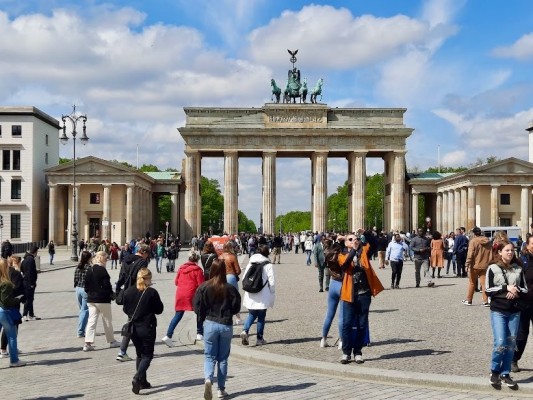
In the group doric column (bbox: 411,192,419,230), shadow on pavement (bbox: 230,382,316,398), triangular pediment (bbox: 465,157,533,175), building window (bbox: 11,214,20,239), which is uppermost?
triangular pediment (bbox: 465,157,533,175)

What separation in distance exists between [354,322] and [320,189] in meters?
73.3

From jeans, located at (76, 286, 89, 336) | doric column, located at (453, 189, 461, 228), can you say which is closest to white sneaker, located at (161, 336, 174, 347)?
jeans, located at (76, 286, 89, 336)

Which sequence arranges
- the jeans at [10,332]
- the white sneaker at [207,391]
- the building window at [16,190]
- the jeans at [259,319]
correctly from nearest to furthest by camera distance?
1. the white sneaker at [207,391]
2. the jeans at [10,332]
3. the jeans at [259,319]
4. the building window at [16,190]

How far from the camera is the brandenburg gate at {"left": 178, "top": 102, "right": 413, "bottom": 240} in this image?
279 ft

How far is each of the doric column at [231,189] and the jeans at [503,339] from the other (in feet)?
247

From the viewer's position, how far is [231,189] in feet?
284

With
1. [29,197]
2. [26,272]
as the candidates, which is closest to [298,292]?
[26,272]

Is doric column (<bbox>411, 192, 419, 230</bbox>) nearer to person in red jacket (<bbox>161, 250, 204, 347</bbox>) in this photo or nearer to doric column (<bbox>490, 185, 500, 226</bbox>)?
doric column (<bbox>490, 185, 500, 226</bbox>)

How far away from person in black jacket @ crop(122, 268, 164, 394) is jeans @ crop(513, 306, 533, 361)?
18.4 feet

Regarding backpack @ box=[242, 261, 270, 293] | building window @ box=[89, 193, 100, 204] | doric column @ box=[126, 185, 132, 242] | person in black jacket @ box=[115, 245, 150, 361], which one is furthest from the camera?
building window @ box=[89, 193, 100, 204]

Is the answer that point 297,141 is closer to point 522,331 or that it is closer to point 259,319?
point 259,319

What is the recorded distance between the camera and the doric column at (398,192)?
282ft

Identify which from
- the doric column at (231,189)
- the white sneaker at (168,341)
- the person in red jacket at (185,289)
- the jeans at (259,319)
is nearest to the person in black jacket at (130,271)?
the person in red jacket at (185,289)

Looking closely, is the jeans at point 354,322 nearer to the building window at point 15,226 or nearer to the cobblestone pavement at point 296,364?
the cobblestone pavement at point 296,364
